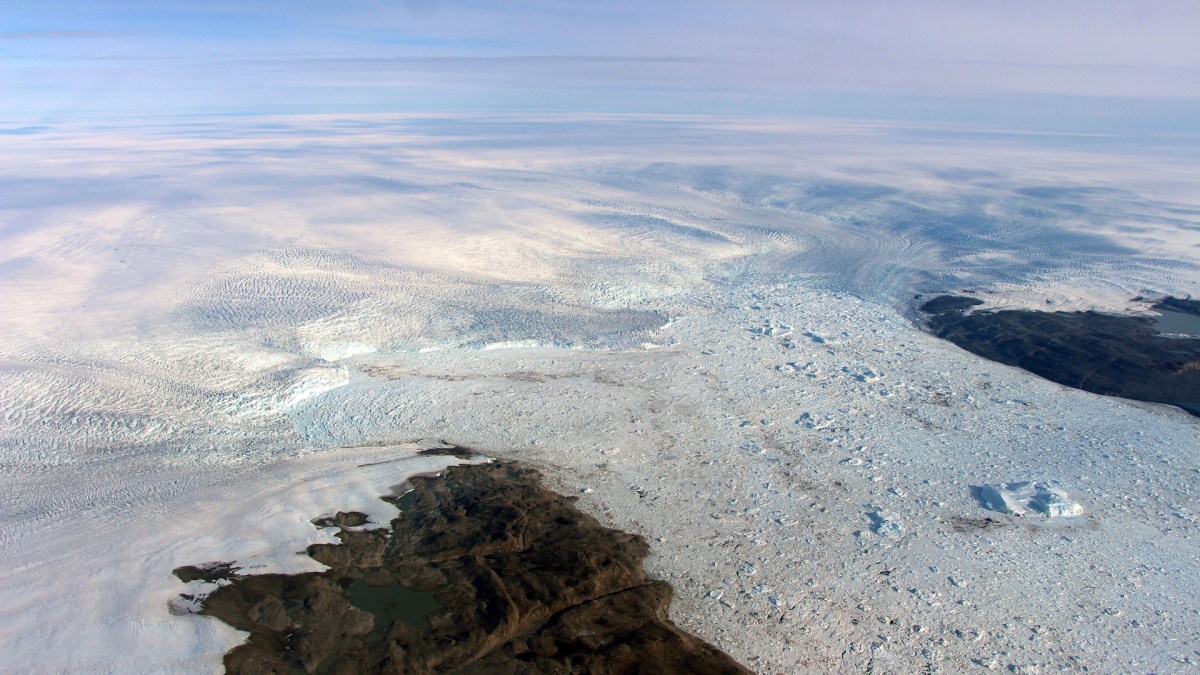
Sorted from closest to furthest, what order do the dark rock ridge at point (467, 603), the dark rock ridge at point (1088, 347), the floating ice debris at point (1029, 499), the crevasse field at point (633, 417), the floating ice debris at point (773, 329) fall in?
the dark rock ridge at point (467, 603) < the crevasse field at point (633, 417) < the floating ice debris at point (1029, 499) < the dark rock ridge at point (1088, 347) < the floating ice debris at point (773, 329)

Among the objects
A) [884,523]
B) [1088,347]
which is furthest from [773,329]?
[884,523]

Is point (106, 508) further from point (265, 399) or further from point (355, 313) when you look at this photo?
point (355, 313)

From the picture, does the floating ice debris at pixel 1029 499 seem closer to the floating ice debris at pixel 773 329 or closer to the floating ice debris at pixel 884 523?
the floating ice debris at pixel 884 523

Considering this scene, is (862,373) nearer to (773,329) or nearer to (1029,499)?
(773,329)

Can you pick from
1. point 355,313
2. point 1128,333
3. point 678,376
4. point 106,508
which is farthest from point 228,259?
point 1128,333

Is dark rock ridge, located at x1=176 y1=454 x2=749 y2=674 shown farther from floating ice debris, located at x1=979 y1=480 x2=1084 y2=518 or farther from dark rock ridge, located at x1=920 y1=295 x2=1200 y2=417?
dark rock ridge, located at x1=920 y1=295 x2=1200 y2=417

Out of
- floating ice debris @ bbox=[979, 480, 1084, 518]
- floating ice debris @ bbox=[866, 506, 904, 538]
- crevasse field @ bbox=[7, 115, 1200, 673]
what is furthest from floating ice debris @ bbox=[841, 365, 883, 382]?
floating ice debris @ bbox=[866, 506, 904, 538]

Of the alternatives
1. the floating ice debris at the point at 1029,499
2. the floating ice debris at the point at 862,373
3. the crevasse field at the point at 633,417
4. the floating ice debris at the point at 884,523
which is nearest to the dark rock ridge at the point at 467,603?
the crevasse field at the point at 633,417
